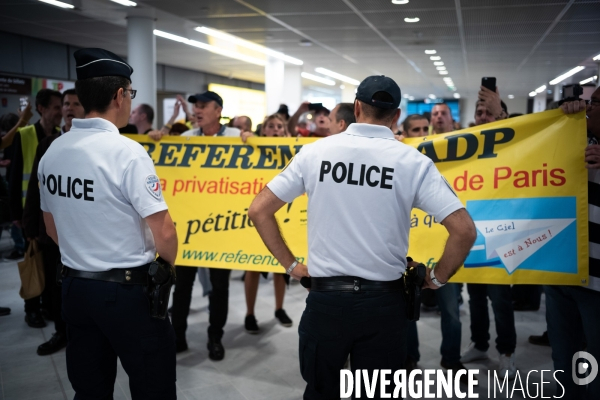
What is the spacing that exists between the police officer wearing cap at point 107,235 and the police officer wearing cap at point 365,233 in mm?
621

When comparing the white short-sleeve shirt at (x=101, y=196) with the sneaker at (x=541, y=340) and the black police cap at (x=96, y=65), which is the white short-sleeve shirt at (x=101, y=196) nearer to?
the black police cap at (x=96, y=65)

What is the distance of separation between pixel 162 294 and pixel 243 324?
116 inches

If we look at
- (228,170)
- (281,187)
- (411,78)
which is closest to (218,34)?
(228,170)

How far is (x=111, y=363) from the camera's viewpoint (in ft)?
7.55

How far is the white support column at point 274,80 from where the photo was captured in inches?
532

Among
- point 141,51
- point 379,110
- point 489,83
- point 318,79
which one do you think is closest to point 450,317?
point 489,83

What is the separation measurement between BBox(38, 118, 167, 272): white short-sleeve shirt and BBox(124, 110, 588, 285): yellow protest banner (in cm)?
183

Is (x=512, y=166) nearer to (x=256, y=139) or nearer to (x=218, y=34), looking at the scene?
(x=256, y=139)

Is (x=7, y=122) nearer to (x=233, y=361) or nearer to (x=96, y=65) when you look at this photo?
(x=233, y=361)

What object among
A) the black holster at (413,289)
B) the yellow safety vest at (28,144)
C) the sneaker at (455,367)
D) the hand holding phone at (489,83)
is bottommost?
the sneaker at (455,367)

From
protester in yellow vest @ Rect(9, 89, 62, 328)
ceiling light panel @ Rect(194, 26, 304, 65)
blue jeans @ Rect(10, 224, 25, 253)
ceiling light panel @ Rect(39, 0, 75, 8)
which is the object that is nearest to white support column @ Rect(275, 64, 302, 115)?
ceiling light panel @ Rect(194, 26, 304, 65)

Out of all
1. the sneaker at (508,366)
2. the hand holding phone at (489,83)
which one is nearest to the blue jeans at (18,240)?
the sneaker at (508,366)

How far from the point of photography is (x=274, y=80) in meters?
13.7

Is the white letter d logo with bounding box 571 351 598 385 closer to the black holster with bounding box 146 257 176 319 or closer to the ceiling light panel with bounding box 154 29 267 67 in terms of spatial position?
the black holster with bounding box 146 257 176 319
